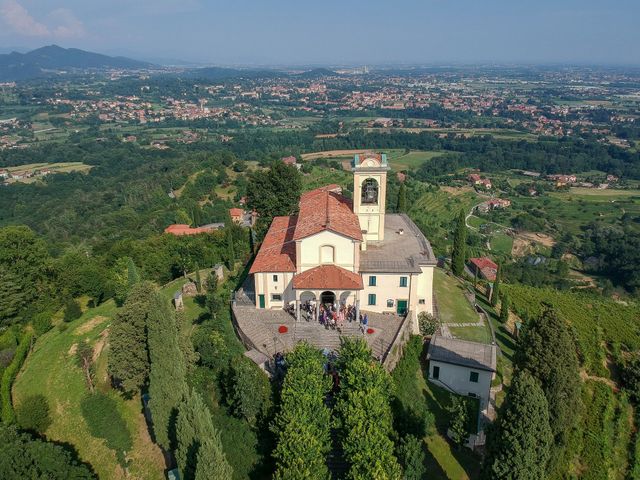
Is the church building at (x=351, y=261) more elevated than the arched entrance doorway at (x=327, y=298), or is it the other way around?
the church building at (x=351, y=261)

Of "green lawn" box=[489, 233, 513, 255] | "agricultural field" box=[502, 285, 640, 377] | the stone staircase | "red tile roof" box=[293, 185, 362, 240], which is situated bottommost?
"green lawn" box=[489, 233, 513, 255]

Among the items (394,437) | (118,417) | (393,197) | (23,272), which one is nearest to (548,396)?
(394,437)

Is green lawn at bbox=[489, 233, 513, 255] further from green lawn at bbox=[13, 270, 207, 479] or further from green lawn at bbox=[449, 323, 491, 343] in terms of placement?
green lawn at bbox=[13, 270, 207, 479]

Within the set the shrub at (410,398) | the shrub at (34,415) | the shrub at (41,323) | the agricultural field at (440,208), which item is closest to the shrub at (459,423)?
the shrub at (410,398)

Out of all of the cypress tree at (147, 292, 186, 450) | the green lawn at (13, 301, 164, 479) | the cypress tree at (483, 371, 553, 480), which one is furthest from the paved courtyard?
the cypress tree at (483, 371, 553, 480)

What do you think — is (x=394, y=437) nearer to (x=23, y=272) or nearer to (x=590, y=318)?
(x=590, y=318)

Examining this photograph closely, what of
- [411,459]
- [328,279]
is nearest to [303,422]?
[411,459]

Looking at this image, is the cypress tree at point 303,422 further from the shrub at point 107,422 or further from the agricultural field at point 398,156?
the agricultural field at point 398,156
